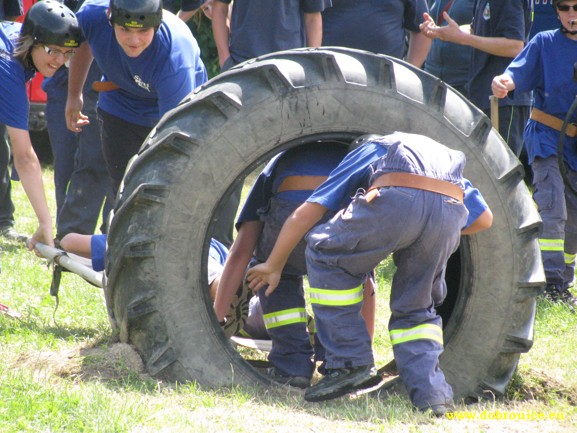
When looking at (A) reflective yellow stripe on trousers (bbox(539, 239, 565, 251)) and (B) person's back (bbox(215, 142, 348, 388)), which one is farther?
(A) reflective yellow stripe on trousers (bbox(539, 239, 565, 251))

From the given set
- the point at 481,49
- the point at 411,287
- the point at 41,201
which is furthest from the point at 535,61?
the point at 41,201

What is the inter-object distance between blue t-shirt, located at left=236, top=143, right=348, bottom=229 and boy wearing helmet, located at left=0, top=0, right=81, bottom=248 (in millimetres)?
1275

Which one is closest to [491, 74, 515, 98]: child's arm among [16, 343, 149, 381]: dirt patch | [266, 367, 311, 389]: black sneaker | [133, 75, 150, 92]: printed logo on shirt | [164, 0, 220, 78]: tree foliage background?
[133, 75, 150, 92]: printed logo on shirt

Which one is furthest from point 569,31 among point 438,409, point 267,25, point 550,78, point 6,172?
point 6,172

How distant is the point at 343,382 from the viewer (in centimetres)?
405

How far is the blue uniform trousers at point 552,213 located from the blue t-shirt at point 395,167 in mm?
2266

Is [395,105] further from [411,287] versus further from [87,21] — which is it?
[87,21]

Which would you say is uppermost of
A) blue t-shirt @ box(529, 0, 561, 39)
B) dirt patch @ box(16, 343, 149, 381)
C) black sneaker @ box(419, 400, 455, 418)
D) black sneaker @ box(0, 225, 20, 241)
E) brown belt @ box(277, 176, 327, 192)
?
blue t-shirt @ box(529, 0, 561, 39)

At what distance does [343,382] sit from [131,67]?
2380mm

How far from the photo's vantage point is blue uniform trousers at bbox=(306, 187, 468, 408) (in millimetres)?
3893

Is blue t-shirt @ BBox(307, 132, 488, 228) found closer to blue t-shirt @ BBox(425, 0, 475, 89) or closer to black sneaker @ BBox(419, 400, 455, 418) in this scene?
black sneaker @ BBox(419, 400, 455, 418)

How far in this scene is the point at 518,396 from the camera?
4523 millimetres

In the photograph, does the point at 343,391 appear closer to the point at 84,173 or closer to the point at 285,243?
the point at 285,243
